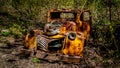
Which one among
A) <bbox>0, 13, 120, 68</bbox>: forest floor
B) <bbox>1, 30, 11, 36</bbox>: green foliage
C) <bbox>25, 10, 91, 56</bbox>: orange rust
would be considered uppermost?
<bbox>25, 10, 91, 56</bbox>: orange rust

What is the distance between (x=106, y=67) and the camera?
651 cm

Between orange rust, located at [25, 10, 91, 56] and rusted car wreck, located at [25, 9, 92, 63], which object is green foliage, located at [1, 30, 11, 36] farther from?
rusted car wreck, located at [25, 9, 92, 63]

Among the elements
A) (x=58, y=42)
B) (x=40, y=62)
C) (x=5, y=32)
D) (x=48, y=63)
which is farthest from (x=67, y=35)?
(x=5, y=32)

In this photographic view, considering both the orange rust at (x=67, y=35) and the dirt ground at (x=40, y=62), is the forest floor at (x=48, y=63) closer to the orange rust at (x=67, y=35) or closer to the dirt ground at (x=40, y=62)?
the dirt ground at (x=40, y=62)

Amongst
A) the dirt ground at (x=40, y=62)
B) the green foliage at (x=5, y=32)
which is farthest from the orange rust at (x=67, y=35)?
the green foliage at (x=5, y=32)

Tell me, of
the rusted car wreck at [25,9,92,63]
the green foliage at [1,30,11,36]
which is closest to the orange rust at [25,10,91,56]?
the rusted car wreck at [25,9,92,63]

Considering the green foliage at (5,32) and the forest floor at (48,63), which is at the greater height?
the green foliage at (5,32)

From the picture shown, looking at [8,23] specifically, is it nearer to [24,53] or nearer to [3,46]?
[3,46]

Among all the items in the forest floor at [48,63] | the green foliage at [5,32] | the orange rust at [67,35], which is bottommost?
the forest floor at [48,63]

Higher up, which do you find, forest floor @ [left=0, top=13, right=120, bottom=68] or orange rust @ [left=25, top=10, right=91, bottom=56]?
orange rust @ [left=25, top=10, right=91, bottom=56]

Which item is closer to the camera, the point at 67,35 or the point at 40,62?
the point at 40,62

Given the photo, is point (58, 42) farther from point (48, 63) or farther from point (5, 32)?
point (5, 32)

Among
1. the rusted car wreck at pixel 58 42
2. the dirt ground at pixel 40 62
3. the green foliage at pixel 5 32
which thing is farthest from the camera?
the green foliage at pixel 5 32

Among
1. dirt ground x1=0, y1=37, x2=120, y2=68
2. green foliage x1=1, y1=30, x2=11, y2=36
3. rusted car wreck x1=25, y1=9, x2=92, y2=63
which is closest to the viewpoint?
dirt ground x1=0, y1=37, x2=120, y2=68
